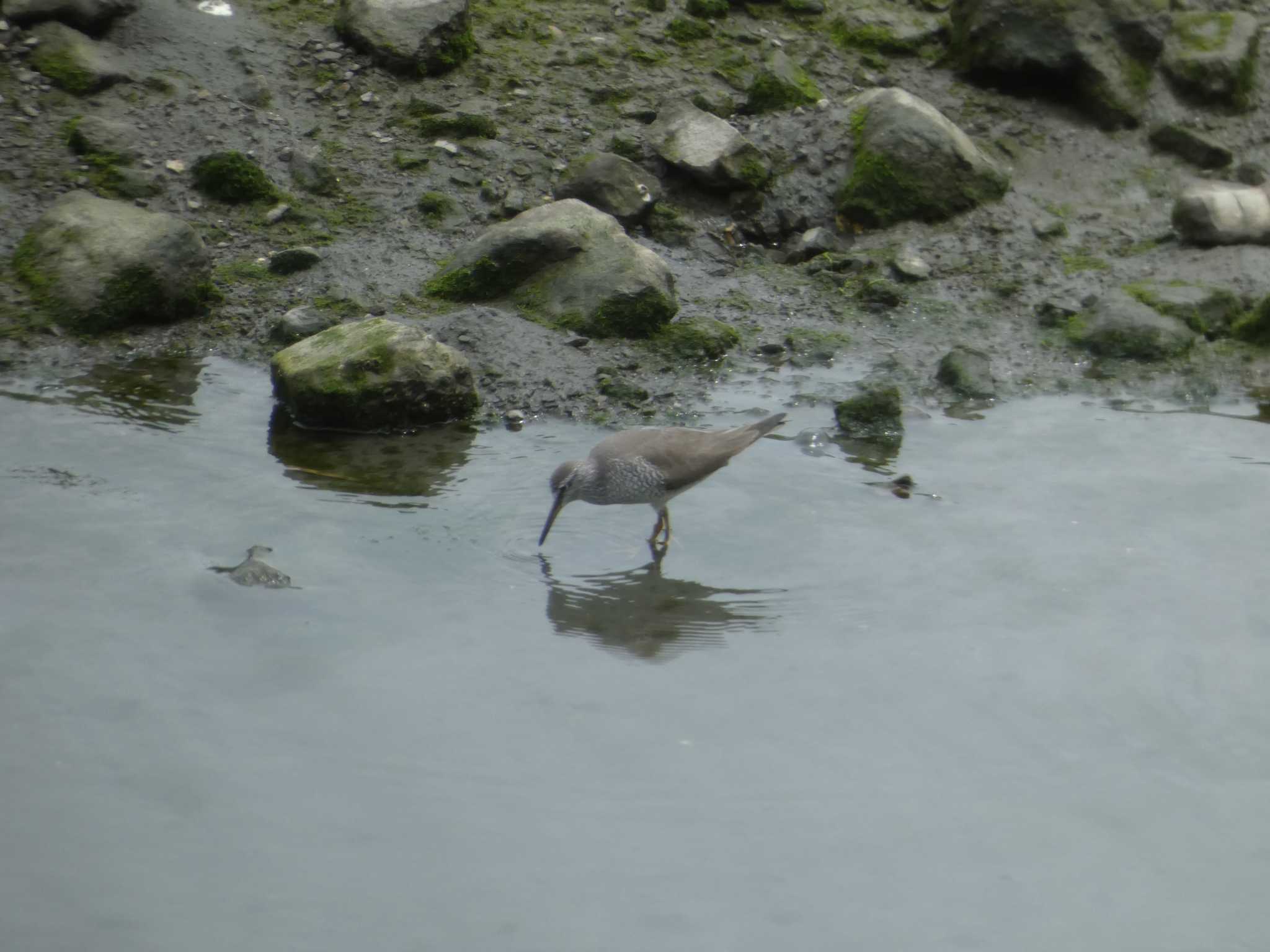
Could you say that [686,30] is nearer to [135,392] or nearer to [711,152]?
[711,152]

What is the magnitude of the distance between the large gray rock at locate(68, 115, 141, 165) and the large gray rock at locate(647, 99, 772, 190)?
13.1ft

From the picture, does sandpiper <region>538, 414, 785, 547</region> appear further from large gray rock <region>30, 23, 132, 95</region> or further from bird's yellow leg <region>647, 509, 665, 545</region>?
large gray rock <region>30, 23, 132, 95</region>

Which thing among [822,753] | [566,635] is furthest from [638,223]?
[822,753]

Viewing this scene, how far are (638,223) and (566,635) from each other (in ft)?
16.4

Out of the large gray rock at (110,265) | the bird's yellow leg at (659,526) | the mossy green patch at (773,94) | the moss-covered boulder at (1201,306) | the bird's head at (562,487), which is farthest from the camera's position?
the mossy green patch at (773,94)

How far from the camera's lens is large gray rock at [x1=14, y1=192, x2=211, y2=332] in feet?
29.2

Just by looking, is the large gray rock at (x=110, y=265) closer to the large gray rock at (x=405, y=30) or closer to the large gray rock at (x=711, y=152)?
the large gray rock at (x=405, y=30)

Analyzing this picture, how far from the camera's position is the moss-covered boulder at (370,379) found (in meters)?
8.08

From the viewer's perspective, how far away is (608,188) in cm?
1030

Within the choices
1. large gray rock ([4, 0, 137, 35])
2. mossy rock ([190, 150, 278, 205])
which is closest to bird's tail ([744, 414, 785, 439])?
mossy rock ([190, 150, 278, 205])

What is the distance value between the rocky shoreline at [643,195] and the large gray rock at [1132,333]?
0.09 ft

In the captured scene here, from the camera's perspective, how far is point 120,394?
831cm

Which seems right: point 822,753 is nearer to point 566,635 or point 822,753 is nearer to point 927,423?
point 566,635

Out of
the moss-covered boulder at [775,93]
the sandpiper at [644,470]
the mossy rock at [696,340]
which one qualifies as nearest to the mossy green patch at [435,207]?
the mossy rock at [696,340]
